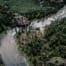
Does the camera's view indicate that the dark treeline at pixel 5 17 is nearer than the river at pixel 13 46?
No

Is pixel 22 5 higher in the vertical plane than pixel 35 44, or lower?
higher

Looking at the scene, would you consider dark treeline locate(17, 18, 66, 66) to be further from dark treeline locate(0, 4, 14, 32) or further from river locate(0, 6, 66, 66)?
dark treeline locate(0, 4, 14, 32)

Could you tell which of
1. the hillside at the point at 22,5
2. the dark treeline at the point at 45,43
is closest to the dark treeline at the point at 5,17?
the hillside at the point at 22,5

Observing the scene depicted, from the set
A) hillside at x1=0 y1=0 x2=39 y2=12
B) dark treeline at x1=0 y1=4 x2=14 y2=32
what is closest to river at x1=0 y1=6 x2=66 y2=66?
Answer: dark treeline at x1=0 y1=4 x2=14 y2=32

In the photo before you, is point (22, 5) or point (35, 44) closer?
point (35, 44)

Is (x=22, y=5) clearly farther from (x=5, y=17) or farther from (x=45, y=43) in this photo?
(x=45, y=43)

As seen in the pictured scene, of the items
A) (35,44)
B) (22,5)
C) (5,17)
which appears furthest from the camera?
(22,5)

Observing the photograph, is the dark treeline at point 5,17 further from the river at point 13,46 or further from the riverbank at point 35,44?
the riverbank at point 35,44

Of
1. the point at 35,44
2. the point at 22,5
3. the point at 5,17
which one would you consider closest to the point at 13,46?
the point at 35,44

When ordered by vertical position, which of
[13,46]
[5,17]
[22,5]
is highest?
[22,5]
